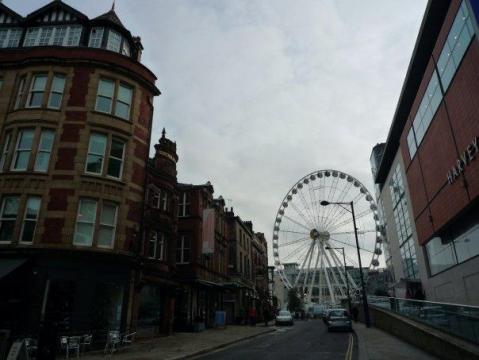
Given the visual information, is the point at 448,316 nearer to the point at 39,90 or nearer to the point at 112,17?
the point at 39,90

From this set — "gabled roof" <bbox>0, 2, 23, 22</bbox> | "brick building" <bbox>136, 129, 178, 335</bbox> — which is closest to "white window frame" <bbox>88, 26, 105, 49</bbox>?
"gabled roof" <bbox>0, 2, 23, 22</bbox>

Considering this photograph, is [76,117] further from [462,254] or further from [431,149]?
[462,254]

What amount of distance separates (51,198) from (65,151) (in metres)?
2.67

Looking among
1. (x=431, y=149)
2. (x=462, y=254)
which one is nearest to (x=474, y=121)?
(x=431, y=149)

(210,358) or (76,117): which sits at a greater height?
(76,117)

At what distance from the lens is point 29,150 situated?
19.9 m

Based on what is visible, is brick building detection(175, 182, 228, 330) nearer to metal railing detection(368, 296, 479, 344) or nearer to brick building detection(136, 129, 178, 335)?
brick building detection(136, 129, 178, 335)

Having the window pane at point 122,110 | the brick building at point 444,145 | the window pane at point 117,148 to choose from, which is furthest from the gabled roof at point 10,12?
the brick building at point 444,145

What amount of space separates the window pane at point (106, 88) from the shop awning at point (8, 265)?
10172 mm

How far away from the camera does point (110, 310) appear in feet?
63.0

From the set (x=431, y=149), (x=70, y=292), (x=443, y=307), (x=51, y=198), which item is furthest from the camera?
(x=431, y=149)

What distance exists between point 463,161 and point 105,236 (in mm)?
20628

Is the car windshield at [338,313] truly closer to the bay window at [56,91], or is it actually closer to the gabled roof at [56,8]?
the bay window at [56,91]

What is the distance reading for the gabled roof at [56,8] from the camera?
24094 millimetres
